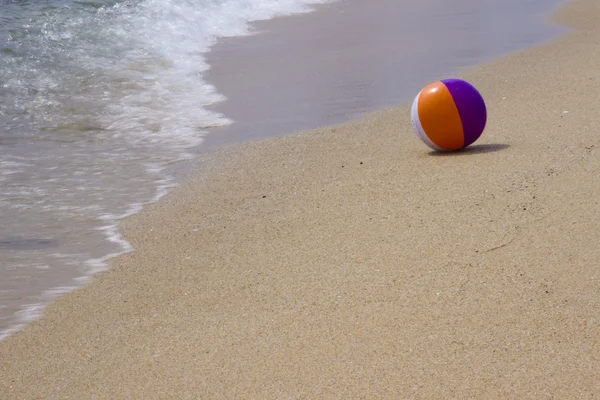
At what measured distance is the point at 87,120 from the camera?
33.3ft

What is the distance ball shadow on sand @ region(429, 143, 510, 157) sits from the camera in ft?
Answer: 23.2

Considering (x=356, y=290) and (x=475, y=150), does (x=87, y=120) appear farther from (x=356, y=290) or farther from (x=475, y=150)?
(x=356, y=290)

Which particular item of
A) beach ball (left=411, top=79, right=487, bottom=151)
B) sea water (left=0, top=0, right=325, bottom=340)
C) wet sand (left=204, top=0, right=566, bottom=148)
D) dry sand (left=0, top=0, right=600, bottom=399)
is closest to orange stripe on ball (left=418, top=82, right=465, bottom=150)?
beach ball (left=411, top=79, right=487, bottom=151)

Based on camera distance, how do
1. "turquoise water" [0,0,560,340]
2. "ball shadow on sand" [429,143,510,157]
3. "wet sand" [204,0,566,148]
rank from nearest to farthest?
"turquoise water" [0,0,560,340], "ball shadow on sand" [429,143,510,157], "wet sand" [204,0,566,148]

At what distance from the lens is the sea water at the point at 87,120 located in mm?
6066

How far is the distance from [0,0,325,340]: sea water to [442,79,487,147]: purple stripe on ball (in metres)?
2.62

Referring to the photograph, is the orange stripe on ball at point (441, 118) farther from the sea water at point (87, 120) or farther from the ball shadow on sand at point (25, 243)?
the ball shadow on sand at point (25, 243)

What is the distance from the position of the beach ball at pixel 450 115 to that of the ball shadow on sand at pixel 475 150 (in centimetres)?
5

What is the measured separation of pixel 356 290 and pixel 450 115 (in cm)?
282

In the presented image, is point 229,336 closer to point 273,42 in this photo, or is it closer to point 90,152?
point 90,152

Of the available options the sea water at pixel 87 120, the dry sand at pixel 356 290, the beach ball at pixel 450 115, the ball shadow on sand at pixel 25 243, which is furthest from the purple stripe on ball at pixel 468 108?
the ball shadow on sand at pixel 25 243

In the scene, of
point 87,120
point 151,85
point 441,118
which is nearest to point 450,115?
point 441,118

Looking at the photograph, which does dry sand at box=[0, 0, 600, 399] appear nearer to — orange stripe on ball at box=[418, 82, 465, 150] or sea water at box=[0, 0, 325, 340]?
orange stripe on ball at box=[418, 82, 465, 150]

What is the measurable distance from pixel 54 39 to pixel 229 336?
10703mm
